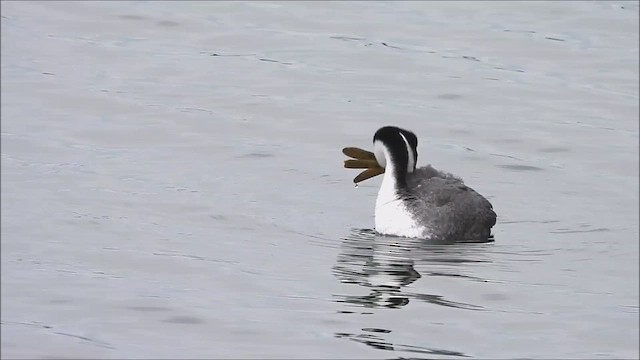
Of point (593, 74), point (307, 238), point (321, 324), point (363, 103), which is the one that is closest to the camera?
point (321, 324)

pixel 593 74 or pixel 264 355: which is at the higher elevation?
pixel 593 74

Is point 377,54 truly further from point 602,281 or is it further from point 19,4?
point 602,281

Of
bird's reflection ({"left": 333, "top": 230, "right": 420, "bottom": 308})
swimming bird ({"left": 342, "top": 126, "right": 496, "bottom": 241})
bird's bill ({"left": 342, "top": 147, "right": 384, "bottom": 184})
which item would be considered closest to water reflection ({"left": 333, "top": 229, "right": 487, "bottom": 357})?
bird's reflection ({"left": 333, "top": 230, "right": 420, "bottom": 308})

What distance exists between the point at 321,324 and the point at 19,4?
1615 centimetres

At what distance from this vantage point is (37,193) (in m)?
17.1

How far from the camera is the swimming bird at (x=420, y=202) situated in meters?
15.8

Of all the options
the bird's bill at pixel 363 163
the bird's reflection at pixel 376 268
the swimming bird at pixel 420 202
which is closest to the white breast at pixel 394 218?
the swimming bird at pixel 420 202

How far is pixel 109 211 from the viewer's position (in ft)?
54.0

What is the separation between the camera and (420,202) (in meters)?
16.0

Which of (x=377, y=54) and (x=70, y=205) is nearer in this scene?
(x=70, y=205)

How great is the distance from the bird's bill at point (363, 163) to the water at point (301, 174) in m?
0.44

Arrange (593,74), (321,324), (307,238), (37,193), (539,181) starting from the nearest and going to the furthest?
(321,324)
(307,238)
(37,193)
(539,181)
(593,74)

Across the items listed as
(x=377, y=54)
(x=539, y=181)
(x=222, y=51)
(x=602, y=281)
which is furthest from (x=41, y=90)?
(x=602, y=281)

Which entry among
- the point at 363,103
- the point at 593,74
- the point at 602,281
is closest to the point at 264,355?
the point at 602,281
